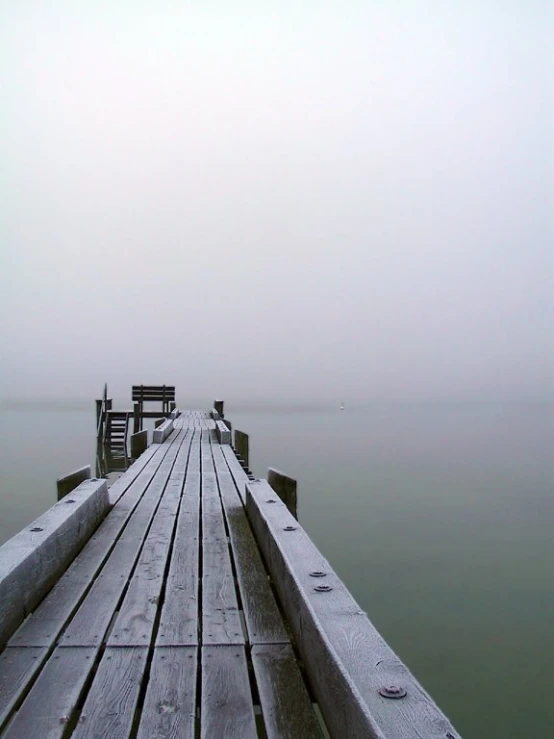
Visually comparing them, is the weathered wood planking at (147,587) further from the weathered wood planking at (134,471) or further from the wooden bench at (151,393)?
the wooden bench at (151,393)

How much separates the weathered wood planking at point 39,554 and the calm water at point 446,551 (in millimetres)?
4428

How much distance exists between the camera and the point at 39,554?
11.4 feet

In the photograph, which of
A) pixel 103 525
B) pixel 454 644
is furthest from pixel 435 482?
pixel 103 525

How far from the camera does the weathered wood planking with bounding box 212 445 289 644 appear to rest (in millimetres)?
3051

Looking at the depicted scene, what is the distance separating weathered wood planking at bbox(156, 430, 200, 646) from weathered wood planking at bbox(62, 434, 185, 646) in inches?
11.3

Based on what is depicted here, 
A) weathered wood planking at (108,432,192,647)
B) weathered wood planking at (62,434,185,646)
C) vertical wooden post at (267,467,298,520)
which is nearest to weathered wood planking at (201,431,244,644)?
weathered wood planking at (108,432,192,647)

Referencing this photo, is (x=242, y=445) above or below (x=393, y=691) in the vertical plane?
above

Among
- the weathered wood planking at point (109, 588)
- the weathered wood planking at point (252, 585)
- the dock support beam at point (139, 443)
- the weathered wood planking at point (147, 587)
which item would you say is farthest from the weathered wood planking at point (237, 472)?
the dock support beam at point (139, 443)

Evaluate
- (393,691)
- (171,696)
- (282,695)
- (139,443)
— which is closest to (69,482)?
(171,696)

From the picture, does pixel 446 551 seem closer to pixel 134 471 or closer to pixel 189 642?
pixel 134 471

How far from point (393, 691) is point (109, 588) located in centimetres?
231

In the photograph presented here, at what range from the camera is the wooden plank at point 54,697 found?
2.19 m

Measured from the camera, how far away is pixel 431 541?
49.0 feet

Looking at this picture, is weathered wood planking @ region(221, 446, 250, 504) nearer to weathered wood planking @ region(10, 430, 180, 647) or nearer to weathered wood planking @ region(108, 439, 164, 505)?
weathered wood planking @ region(108, 439, 164, 505)
